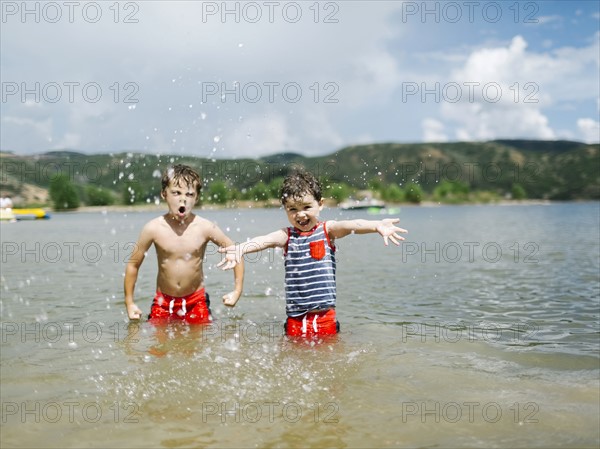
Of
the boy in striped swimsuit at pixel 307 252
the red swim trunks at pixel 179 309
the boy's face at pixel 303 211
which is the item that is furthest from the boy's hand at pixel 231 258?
the red swim trunks at pixel 179 309

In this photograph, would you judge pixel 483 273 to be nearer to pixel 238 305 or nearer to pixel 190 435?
pixel 238 305

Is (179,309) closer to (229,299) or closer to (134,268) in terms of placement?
(134,268)

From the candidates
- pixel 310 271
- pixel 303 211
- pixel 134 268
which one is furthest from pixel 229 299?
pixel 134 268

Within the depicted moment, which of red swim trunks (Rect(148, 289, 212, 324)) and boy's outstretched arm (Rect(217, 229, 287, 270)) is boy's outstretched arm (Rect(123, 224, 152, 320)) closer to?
red swim trunks (Rect(148, 289, 212, 324))

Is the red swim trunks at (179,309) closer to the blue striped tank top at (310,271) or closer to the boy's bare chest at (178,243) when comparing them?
the boy's bare chest at (178,243)

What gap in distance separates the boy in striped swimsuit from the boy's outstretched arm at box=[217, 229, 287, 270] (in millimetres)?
11

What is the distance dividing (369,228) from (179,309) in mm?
2681

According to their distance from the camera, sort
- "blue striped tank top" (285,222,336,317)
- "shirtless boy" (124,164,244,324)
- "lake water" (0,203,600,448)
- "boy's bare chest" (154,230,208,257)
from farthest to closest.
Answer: "boy's bare chest" (154,230,208,257) < "shirtless boy" (124,164,244,324) < "blue striped tank top" (285,222,336,317) < "lake water" (0,203,600,448)

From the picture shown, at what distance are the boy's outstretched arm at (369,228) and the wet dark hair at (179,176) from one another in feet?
5.56

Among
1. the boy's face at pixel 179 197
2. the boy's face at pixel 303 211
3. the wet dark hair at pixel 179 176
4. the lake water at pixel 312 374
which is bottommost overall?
the lake water at pixel 312 374

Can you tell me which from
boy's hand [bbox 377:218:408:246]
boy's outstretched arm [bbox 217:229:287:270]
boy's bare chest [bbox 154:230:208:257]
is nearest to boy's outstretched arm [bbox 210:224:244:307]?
boy's bare chest [bbox 154:230:208:257]

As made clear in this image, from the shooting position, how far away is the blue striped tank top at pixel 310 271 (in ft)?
18.5

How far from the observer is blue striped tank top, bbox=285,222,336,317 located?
5.65 metres

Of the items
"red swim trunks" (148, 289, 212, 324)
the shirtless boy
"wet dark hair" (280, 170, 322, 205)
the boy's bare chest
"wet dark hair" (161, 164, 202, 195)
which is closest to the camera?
"wet dark hair" (280, 170, 322, 205)
